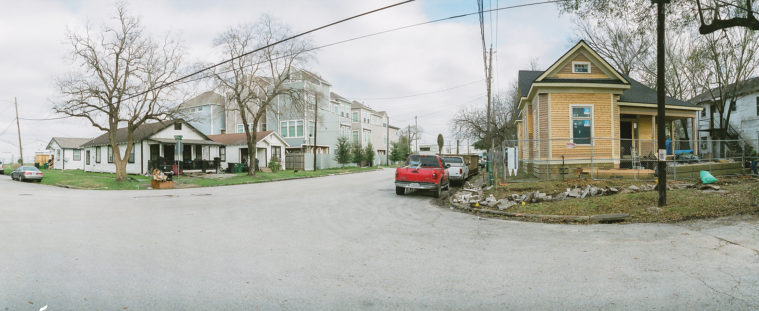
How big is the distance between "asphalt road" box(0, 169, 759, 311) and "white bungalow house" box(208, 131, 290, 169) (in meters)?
29.7

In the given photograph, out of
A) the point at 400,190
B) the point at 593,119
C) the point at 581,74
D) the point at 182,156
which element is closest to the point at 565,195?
the point at 400,190

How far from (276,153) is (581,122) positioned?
104 feet

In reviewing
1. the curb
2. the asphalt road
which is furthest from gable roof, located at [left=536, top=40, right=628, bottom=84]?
the asphalt road

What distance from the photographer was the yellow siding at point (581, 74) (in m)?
18.5

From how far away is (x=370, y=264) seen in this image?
5.54m

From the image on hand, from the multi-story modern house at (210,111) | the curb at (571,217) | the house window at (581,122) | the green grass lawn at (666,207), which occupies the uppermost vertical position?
the multi-story modern house at (210,111)

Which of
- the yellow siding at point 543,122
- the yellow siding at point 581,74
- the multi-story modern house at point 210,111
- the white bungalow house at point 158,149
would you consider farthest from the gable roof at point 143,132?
the yellow siding at point 581,74

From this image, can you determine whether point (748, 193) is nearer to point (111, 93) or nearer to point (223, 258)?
point (223, 258)

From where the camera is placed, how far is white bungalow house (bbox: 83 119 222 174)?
3131 centimetres

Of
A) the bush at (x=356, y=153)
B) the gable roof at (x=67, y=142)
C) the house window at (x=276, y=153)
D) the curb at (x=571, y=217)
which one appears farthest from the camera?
the bush at (x=356, y=153)

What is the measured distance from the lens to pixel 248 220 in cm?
957

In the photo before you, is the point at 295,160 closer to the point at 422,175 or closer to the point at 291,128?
the point at 291,128

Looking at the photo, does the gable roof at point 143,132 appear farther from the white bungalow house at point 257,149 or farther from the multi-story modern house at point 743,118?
the multi-story modern house at point 743,118

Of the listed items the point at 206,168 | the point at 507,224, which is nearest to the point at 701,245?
the point at 507,224
